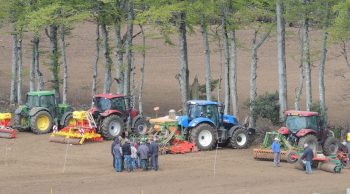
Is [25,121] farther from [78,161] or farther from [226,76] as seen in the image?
[226,76]

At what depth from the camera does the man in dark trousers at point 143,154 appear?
78.6ft

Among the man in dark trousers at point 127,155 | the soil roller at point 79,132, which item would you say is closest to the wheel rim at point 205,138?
the soil roller at point 79,132

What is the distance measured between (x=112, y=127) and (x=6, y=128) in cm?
448

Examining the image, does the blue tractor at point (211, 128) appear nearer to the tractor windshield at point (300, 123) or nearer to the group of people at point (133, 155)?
the tractor windshield at point (300, 123)

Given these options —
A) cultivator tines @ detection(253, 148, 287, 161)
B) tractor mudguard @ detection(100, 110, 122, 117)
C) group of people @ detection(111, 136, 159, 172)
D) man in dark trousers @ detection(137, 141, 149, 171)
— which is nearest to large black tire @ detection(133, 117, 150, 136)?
tractor mudguard @ detection(100, 110, 122, 117)

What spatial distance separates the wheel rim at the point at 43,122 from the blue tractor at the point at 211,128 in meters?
6.68

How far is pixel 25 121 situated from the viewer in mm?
32188

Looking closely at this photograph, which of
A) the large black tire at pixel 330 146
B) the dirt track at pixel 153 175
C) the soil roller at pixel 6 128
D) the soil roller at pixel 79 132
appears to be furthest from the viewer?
the soil roller at pixel 6 128

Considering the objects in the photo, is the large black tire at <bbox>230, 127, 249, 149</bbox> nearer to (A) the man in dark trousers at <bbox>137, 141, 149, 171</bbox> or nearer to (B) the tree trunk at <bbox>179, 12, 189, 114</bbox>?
(B) the tree trunk at <bbox>179, 12, 189, 114</bbox>

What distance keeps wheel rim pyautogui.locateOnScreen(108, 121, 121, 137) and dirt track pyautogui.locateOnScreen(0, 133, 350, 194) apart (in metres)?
1.98

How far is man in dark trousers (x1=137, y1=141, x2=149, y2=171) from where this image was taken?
24.0 metres

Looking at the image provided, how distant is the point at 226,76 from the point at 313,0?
19.7ft

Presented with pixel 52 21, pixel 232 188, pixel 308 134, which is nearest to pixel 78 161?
pixel 232 188

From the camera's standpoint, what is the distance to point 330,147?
2755 centimetres
